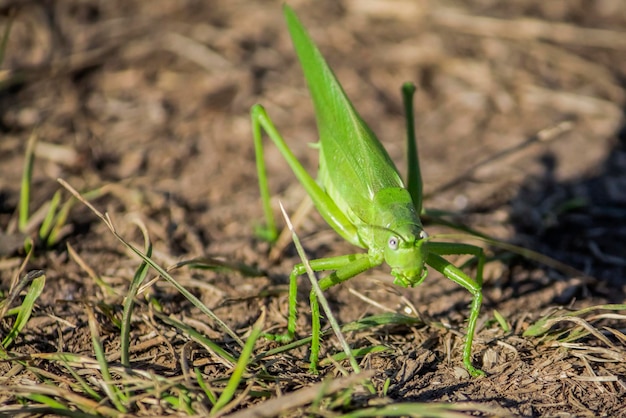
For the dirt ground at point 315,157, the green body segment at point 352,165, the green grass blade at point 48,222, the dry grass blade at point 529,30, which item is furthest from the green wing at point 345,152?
the dry grass blade at point 529,30

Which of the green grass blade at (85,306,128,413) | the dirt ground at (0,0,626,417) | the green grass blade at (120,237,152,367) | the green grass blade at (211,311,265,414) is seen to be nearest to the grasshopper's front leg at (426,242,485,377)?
the dirt ground at (0,0,626,417)

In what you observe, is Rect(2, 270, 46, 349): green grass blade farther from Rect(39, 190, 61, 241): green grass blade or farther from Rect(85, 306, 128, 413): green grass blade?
Rect(39, 190, 61, 241): green grass blade

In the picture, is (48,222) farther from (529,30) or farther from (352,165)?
(529,30)

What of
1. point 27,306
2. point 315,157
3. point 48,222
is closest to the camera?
point 27,306

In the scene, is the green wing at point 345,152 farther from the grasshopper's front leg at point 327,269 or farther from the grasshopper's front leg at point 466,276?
the grasshopper's front leg at point 466,276

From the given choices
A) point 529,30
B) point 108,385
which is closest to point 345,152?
point 108,385

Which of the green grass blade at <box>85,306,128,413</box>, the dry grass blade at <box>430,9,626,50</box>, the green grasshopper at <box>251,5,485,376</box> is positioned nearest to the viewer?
the green grass blade at <box>85,306,128,413</box>

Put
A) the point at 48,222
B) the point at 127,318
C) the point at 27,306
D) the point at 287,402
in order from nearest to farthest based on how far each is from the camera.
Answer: the point at 287,402, the point at 127,318, the point at 27,306, the point at 48,222
